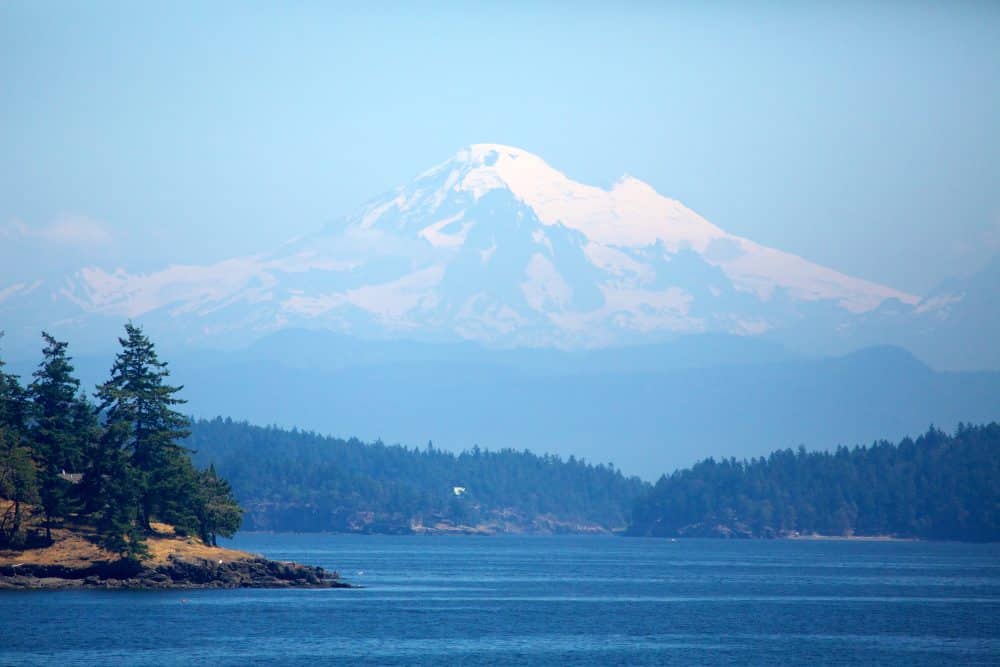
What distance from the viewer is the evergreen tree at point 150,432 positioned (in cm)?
12675

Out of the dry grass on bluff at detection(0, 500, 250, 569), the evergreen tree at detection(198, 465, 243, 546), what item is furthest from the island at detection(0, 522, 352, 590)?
the evergreen tree at detection(198, 465, 243, 546)

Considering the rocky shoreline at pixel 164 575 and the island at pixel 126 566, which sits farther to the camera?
the island at pixel 126 566

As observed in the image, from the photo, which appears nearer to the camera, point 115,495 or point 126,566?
point 115,495

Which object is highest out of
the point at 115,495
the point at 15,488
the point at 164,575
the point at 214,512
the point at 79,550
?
the point at 15,488

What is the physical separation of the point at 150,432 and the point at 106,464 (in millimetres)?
6422

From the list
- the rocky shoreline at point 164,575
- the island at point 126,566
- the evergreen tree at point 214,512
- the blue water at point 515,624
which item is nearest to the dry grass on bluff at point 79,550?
the island at point 126,566

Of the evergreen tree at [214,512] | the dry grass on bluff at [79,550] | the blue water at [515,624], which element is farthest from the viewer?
the evergreen tree at [214,512]

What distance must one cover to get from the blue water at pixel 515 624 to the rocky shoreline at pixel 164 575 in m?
1.97

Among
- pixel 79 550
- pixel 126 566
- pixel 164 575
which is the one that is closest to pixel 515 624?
pixel 164 575

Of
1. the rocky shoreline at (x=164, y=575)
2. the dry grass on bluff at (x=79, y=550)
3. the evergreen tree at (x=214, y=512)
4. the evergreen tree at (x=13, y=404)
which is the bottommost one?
the rocky shoreline at (x=164, y=575)

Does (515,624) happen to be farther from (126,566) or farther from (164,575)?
(126,566)

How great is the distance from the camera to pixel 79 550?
404 feet

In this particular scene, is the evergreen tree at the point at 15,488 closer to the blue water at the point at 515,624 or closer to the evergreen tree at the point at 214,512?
the blue water at the point at 515,624

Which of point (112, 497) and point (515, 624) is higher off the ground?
point (112, 497)
